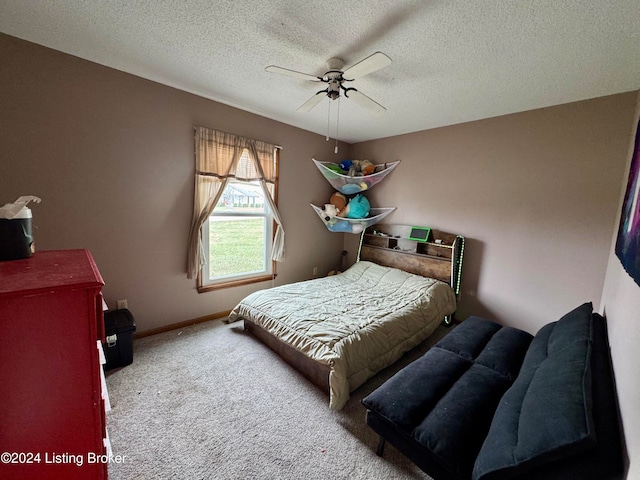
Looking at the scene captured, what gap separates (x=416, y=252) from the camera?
3359mm

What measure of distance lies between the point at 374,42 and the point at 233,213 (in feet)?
7.34

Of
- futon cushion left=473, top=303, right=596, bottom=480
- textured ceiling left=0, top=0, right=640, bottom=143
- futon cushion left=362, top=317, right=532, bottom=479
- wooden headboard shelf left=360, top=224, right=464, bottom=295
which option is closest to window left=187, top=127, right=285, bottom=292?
textured ceiling left=0, top=0, right=640, bottom=143

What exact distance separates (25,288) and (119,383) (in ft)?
5.27

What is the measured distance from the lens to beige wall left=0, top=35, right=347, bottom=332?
1.88 meters

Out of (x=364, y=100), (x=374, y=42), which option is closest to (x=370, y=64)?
(x=374, y=42)

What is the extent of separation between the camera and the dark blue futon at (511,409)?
2.54 feet

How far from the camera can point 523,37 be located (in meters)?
1.54

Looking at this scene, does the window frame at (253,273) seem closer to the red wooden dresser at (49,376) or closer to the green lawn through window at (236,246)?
the green lawn through window at (236,246)

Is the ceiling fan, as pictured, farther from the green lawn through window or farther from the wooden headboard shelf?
the wooden headboard shelf

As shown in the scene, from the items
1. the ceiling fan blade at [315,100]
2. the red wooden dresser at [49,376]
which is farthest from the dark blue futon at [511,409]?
the ceiling fan blade at [315,100]

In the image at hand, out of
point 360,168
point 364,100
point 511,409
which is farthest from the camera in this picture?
point 360,168

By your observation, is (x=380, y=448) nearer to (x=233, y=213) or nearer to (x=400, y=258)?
(x=400, y=258)

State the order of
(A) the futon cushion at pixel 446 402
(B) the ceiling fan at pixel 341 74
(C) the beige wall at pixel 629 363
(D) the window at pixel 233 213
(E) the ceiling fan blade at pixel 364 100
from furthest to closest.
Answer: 1. (D) the window at pixel 233 213
2. (E) the ceiling fan blade at pixel 364 100
3. (B) the ceiling fan at pixel 341 74
4. (A) the futon cushion at pixel 446 402
5. (C) the beige wall at pixel 629 363

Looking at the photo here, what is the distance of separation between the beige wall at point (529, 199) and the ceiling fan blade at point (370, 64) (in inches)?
80.1
